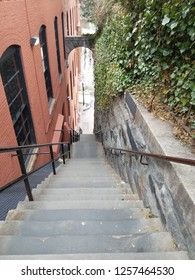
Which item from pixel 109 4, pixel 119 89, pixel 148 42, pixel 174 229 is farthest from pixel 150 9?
pixel 109 4

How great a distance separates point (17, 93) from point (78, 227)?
3.86 meters

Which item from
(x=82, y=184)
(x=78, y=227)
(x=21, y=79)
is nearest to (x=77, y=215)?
(x=78, y=227)

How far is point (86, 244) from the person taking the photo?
2.09m

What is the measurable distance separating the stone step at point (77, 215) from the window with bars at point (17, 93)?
2829 mm

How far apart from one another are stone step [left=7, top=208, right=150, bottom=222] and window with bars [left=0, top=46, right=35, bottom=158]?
2829 millimetres

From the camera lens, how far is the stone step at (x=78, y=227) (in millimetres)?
2309

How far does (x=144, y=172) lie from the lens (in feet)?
10.2

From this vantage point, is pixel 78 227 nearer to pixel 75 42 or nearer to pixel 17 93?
pixel 17 93

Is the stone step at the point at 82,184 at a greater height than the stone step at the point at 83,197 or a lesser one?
lesser

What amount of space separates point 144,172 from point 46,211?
1.42 metres

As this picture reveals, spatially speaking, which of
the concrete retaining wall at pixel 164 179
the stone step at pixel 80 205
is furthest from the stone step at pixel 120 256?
the stone step at pixel 80 205

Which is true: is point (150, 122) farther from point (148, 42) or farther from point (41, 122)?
point (41, 122)

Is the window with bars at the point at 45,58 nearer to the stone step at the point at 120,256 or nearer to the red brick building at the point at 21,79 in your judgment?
the red brick building at the point at 21,79

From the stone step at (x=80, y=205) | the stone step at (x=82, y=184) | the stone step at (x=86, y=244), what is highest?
the stone step at (x=86, y=244)
